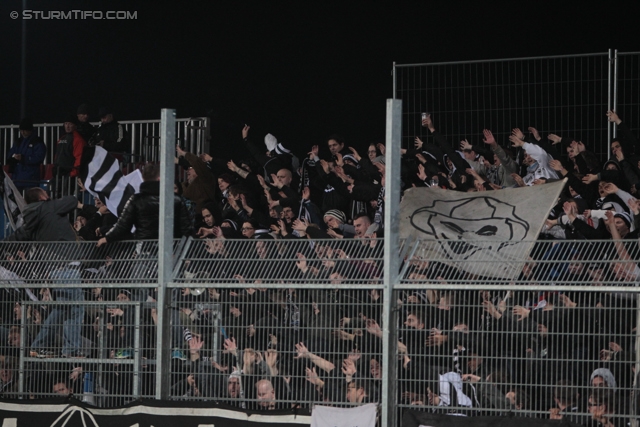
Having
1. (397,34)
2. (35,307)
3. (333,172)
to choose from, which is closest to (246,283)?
(35,307)

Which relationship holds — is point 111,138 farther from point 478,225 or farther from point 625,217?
point 478,225

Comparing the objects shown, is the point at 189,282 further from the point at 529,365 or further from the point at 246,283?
the point at 529,365

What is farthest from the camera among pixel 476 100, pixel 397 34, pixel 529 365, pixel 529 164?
pixel 397 34

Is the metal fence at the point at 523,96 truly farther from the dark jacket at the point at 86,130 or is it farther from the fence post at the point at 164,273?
the fence post at the point at 164,273

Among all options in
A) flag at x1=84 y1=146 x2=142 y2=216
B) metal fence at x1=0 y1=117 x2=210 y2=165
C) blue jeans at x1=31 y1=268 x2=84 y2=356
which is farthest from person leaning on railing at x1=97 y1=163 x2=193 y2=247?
metal fence at x1=0 y1=117 x2=210 y2=165

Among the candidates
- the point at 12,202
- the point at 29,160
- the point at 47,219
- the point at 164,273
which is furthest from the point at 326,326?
the point at 29,160

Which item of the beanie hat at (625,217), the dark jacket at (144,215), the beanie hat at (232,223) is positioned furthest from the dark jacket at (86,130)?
the beanie hat at (625,217)

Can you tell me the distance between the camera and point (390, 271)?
6812 mm

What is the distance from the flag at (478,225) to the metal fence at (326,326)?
4 cm

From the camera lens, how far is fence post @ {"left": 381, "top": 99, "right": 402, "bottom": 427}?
22.2ft

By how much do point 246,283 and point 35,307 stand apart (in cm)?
165

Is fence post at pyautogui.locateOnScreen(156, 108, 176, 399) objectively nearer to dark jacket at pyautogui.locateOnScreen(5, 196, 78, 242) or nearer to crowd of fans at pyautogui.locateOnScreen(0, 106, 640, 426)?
crowd of fans at pyautogui.locateOnScreen(0, 106, 640, 426)

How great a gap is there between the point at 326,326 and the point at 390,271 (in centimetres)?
57

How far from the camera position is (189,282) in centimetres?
730
